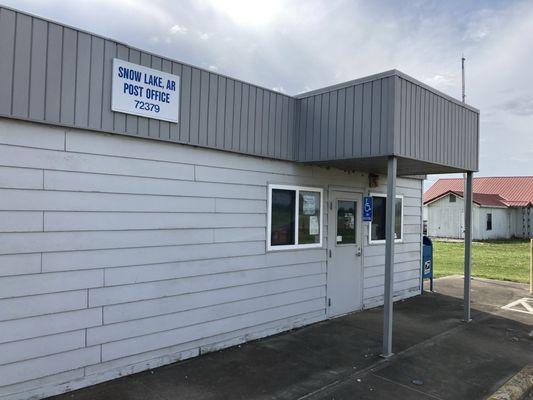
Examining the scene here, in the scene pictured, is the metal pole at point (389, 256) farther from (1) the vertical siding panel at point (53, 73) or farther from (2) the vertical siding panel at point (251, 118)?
(1) the vertical siding panel at point (53, 73)

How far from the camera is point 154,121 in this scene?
4754mm

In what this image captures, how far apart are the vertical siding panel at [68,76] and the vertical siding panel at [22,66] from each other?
0.30 metres

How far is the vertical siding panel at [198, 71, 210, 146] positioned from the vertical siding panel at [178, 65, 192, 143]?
0.53ft

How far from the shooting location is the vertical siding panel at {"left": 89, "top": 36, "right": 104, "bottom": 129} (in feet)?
13.9

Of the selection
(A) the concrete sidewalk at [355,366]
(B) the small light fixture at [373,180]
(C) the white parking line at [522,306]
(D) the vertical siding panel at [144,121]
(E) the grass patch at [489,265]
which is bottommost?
(A) the concrete sidewalk at [355,366]

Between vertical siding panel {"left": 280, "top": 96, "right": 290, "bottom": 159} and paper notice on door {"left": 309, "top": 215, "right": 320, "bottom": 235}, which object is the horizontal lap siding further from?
paper notice on door {"left": 309, "top": 215, "right": 320, "bottom": 235}

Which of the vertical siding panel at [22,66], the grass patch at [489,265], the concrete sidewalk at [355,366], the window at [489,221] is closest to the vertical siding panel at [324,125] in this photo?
the concrete sidewalk at [355,366]

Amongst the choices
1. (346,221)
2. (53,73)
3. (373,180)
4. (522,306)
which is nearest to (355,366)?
(346,221)

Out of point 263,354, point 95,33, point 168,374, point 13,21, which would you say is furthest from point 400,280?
point 13,21

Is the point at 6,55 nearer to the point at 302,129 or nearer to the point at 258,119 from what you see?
the point at 258,119

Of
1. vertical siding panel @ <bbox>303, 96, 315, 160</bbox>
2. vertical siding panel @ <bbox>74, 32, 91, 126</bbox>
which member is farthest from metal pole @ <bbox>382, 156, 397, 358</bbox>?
vertical siding panel @ <bbox>74, 32, 91, 126</bbox>

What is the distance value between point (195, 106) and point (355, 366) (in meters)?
3.57

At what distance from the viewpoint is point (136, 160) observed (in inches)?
183

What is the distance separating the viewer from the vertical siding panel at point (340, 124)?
586cm
